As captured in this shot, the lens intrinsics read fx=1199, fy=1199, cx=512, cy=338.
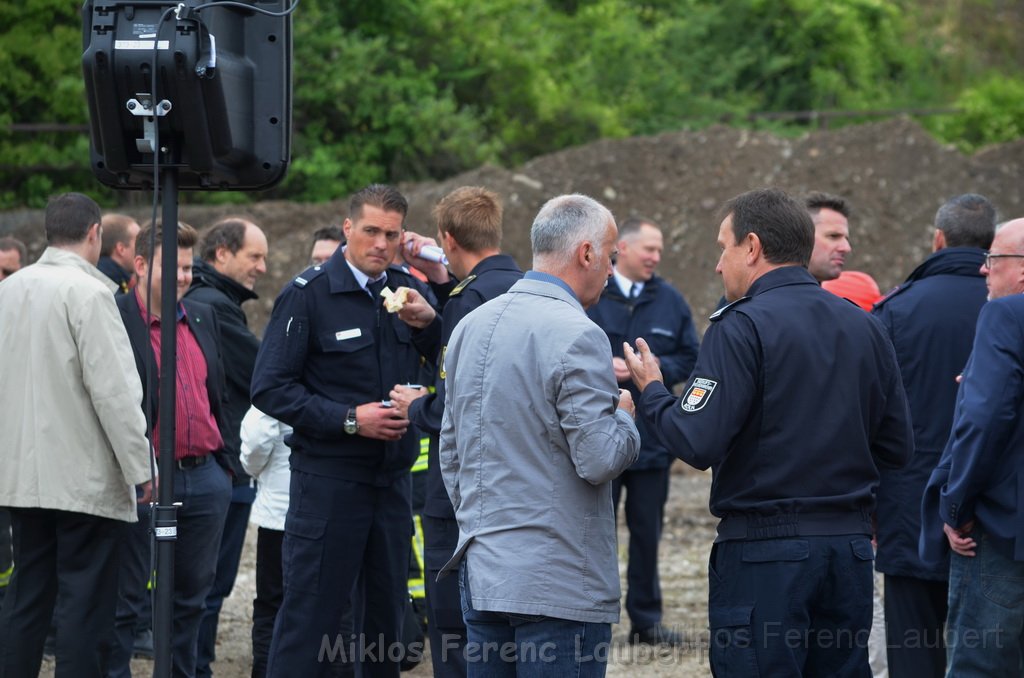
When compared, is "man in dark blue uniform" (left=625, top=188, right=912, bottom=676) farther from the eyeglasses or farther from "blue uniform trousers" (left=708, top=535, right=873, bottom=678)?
the eyeglasses

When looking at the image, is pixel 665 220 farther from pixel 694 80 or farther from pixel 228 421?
pixel 228 421

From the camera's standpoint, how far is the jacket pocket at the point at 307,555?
17.1 feet

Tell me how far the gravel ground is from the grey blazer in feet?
10.2

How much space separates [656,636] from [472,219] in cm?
364

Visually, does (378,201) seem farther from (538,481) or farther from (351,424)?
(538,481)

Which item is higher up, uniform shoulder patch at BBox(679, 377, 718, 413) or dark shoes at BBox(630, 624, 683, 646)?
uniform shoulder patch at BBox(679, 377, 718, 413)

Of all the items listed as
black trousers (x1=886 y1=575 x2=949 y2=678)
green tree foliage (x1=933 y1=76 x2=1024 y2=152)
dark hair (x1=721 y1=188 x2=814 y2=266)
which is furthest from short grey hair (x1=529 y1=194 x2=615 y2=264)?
green tree foliage (x1=933 y1=76 x2=1024 y2=152)

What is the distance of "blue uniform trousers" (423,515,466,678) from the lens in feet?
15.6

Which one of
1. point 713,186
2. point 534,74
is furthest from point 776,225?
point 534,74

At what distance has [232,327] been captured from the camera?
6.79 meters

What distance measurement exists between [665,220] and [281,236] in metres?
6.22

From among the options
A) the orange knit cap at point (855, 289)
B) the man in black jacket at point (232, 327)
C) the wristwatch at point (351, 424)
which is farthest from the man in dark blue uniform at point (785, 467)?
the man in black jacket at point (232, 327)

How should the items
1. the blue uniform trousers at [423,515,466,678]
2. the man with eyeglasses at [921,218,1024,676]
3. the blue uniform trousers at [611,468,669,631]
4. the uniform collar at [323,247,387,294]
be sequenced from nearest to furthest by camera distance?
the man with eyeglasses at [921,218,1024,676]
the blue uniform trousers at [423,515,466,678]
the uniform collar at [323,247,387,294]
the blue uniform trousers at [611,468,669,631]

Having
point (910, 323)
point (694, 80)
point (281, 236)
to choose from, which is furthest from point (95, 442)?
point (694, 80)
